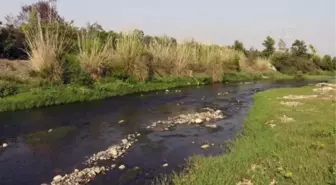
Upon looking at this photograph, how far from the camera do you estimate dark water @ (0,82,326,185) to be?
8.02 metres

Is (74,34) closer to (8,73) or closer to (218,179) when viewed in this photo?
(8,73)

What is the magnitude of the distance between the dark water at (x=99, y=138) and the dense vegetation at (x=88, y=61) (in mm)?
2441

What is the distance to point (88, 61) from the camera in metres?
22.3

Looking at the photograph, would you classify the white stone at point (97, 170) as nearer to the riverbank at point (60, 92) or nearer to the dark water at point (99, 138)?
the dark water at point (99, 138)

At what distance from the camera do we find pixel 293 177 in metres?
6.30

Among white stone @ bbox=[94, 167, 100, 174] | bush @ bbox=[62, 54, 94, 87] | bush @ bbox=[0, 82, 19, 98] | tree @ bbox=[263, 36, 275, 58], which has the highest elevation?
tree @ bbox=[263, 36, 275, 58]

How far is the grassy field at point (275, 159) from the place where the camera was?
21.2 feet

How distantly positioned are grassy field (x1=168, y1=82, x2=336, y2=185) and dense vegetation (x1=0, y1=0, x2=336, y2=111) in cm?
1225

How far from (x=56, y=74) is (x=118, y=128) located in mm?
9067

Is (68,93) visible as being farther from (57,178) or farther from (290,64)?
(290,64)

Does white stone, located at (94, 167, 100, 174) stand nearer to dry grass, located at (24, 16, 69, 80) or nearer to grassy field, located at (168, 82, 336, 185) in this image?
grassy field, located at (168, 82, 336, 185)

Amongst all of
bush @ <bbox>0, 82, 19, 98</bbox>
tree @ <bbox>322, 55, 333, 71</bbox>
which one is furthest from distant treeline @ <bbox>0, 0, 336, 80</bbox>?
tree @ <bbox>322, 55, 333, 71</bbox>

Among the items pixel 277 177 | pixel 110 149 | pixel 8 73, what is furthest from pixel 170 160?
pixel 8 73

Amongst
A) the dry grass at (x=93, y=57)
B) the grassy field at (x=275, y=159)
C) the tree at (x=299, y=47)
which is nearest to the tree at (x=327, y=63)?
the tree at (x=299, y=47)
